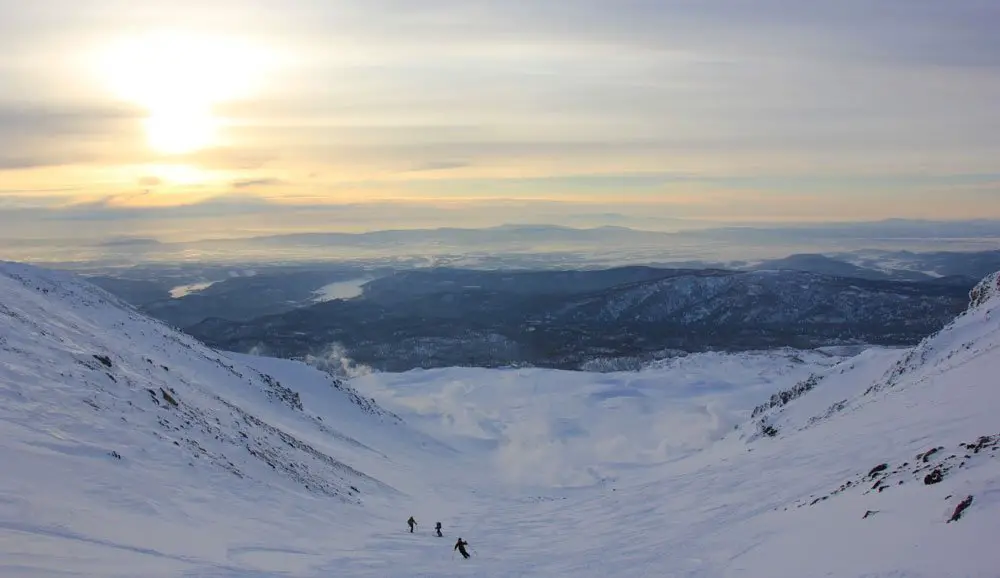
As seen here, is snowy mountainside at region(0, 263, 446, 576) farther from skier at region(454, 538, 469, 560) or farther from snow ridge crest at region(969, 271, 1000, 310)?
snow ridge crest at region(969, 271, 1000, 310)

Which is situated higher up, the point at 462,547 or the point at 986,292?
the point at 986,292

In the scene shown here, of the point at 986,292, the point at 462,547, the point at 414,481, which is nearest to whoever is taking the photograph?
the point at 462,547

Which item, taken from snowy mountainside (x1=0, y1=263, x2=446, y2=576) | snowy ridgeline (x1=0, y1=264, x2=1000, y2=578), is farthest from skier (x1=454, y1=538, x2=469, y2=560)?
snowy mountainside (x1=0, y1=263, x2=446, y2=576)

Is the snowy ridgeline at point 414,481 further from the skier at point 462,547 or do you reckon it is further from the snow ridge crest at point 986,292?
the snow ridge crest at point 986,292

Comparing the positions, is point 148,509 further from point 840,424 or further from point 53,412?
point 840,424

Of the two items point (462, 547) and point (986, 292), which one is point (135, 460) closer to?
point (462, 547)

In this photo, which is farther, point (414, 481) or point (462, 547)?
point (414, 481)

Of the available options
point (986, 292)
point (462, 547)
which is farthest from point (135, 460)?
point (986, 292)

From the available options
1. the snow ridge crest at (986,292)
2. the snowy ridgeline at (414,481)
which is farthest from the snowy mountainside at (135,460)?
the snow ridge crest at (986,292)
